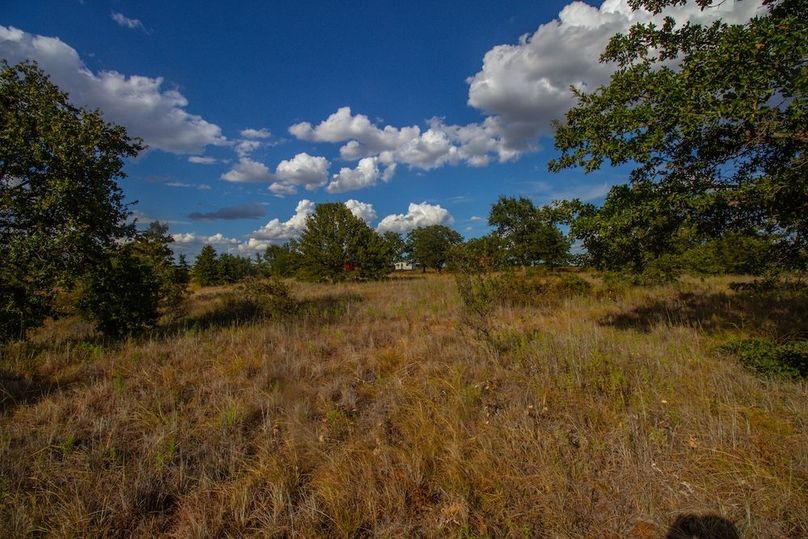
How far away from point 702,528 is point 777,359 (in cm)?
369

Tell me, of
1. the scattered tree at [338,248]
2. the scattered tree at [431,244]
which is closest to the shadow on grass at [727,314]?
the scattered tree at [338,248]

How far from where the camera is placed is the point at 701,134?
14.9 feet

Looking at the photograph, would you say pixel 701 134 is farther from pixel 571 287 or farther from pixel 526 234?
pixel 526 234

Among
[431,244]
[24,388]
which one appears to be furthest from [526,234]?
[24,388]

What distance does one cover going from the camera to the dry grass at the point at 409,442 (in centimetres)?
245

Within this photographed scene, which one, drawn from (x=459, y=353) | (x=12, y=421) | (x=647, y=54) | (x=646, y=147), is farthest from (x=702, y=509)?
(x=12, y=421)

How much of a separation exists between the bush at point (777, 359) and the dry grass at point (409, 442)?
0.24 m

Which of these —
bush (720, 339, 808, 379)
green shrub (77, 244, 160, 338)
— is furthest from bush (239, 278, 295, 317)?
bush (720, 339, 808, 379)

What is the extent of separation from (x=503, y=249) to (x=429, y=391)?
635 cm

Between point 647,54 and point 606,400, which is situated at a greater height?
point 647,54

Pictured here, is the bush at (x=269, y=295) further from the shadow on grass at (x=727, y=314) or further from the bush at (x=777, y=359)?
the bush at (x=777, y=359)

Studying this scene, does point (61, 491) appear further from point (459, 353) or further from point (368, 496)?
point (459, 353)

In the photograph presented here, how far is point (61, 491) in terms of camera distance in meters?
2.68

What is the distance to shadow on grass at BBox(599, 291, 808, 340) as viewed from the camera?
6676 mm
